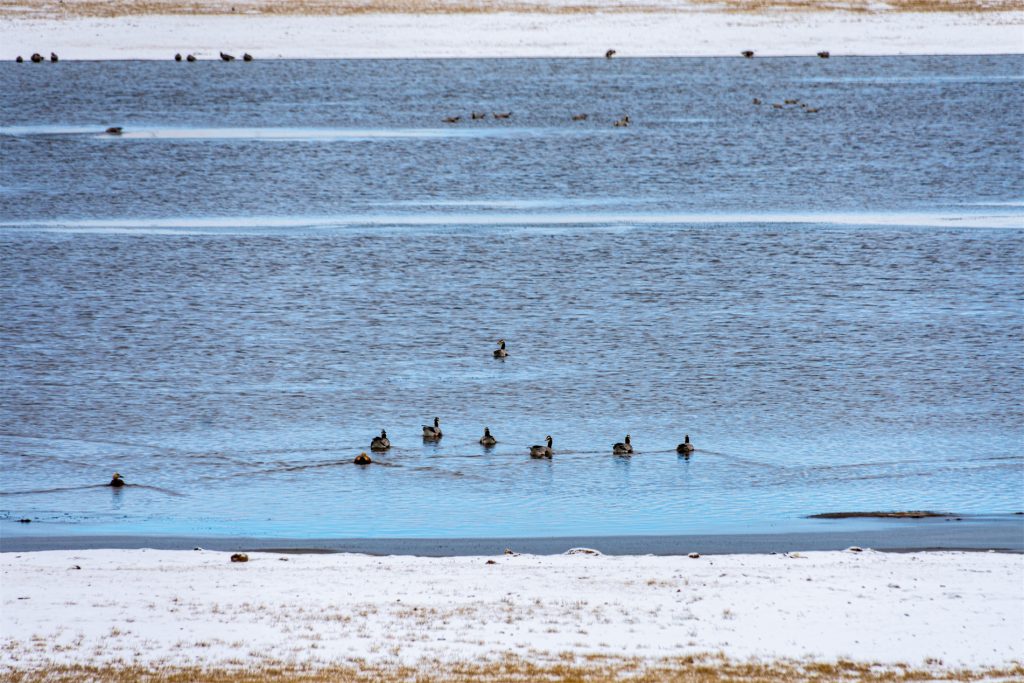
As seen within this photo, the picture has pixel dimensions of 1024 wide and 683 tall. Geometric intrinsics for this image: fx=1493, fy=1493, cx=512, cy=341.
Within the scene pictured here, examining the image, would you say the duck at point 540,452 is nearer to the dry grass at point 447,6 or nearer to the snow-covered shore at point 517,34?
the snow-covered shore at point 517,34

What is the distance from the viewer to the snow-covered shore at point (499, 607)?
11.6 m

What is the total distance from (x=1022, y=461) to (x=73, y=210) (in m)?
27.6

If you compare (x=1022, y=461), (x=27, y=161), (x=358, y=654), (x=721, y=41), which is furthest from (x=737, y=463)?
(x=721, y=41)

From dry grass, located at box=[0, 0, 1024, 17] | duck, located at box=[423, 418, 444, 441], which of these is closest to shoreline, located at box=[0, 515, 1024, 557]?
duck, located at box=[423, 418, 444, 441]

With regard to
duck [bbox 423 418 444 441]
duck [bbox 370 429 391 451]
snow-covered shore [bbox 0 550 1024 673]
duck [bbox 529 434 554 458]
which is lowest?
snow-covered shore [bbox 0 550 1024 673]

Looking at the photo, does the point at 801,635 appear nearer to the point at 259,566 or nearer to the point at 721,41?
the point at 259,566

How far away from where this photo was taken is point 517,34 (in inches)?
3027

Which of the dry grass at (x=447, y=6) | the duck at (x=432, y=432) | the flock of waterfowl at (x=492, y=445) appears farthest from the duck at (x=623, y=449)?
the dry grass at (x=447, y=6)

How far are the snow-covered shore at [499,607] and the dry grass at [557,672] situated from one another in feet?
0.53

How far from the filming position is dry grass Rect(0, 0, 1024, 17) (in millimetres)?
76438

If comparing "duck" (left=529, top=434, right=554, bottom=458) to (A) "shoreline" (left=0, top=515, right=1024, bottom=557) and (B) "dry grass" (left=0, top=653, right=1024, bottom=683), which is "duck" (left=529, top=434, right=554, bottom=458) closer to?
(A) "shoreline" (left=0, top=515, right=1024, bottom=557)

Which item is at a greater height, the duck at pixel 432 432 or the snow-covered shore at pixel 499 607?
the duck at pixel 432 432

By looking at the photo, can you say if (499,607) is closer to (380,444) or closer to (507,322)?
(380,444)

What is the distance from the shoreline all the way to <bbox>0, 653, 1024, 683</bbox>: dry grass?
3.90 m
